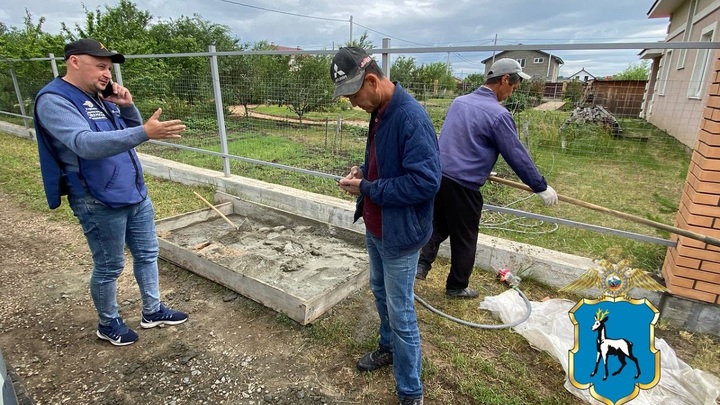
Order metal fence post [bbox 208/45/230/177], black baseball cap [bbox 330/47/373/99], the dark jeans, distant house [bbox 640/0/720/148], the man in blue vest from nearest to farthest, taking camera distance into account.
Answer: black baseball cap [bbox 330/47/373/99] < the man in blue vest < the dark jeans < metal fence post [bbox 208/45/230/177] < distant house [bbox 640/0/720/148]

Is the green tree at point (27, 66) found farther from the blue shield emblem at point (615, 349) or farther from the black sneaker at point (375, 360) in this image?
the blue shield emblem at point (615, 349)

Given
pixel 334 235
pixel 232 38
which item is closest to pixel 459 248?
pixel 334 235

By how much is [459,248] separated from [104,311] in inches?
102

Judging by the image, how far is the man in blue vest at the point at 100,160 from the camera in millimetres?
2031

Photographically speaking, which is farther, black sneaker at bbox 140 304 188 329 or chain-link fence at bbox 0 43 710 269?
chain-link fence at bbox 0 43 710 269

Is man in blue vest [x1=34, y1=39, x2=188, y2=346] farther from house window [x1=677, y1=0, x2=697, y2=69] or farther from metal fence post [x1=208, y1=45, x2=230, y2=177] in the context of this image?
house window [x1=677, y1=0, x2=697, y2=69]

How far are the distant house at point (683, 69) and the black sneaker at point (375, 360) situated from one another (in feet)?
18.4

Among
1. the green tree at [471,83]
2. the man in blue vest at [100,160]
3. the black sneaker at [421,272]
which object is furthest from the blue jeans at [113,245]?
the green tree at [471,83]

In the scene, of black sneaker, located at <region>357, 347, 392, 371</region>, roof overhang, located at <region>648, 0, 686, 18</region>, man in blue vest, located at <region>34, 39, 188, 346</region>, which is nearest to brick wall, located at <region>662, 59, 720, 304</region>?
black sneaker, located at <region>357, 347, 392, 371</region>

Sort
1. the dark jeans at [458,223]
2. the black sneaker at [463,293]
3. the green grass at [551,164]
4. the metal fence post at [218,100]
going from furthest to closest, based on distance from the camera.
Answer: the metal fence post at [218,100], the green grass at [551,164], the black sneaker at [463,293], the dark jeans at [458,223]

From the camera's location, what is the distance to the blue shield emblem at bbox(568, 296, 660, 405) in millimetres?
1473

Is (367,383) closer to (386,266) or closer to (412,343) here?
(412,343)

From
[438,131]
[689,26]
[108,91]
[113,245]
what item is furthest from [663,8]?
[113,245]

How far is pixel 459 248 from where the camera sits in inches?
120
